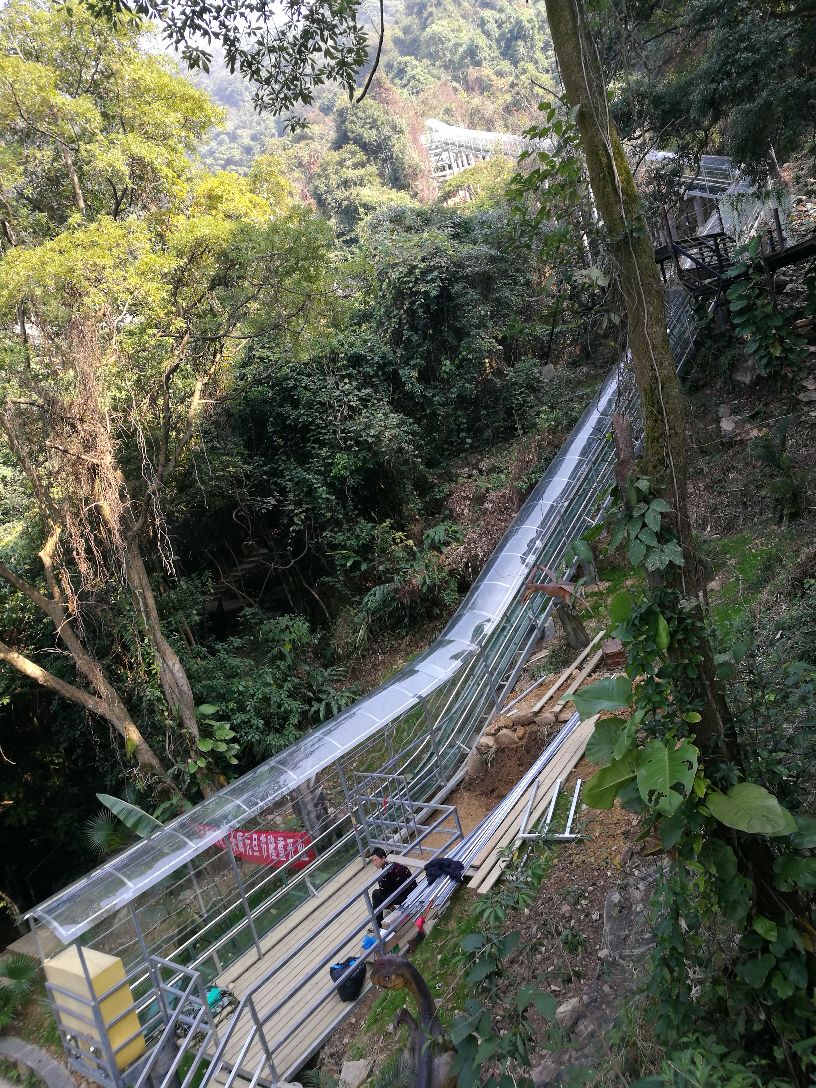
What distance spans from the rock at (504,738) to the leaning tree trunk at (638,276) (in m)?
4.22

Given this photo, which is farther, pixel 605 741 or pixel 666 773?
pixel 605 741

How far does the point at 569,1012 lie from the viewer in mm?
3818

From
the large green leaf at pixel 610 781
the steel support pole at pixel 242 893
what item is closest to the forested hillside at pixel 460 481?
the large green leaf at pixel 610 781

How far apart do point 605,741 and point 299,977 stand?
3.90 metres

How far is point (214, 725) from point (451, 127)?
28.9m

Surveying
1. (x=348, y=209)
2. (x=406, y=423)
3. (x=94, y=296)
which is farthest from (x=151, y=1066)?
(x=348, y=209)

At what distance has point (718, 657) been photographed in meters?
3.59

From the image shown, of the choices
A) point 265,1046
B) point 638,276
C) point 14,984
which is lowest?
point 14,984

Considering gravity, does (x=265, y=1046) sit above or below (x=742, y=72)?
below

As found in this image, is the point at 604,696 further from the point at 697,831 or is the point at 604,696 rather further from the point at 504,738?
the point at 504,738

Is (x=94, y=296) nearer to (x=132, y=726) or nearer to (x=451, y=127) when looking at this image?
(x=132, y=726)

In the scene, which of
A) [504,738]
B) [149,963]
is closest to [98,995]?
[149,963]

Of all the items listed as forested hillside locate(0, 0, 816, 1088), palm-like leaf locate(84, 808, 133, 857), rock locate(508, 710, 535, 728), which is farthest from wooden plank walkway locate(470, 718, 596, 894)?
palm-like leaf locate(84, 808, 133, 857)

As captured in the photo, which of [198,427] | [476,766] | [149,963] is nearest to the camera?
[149,963]
